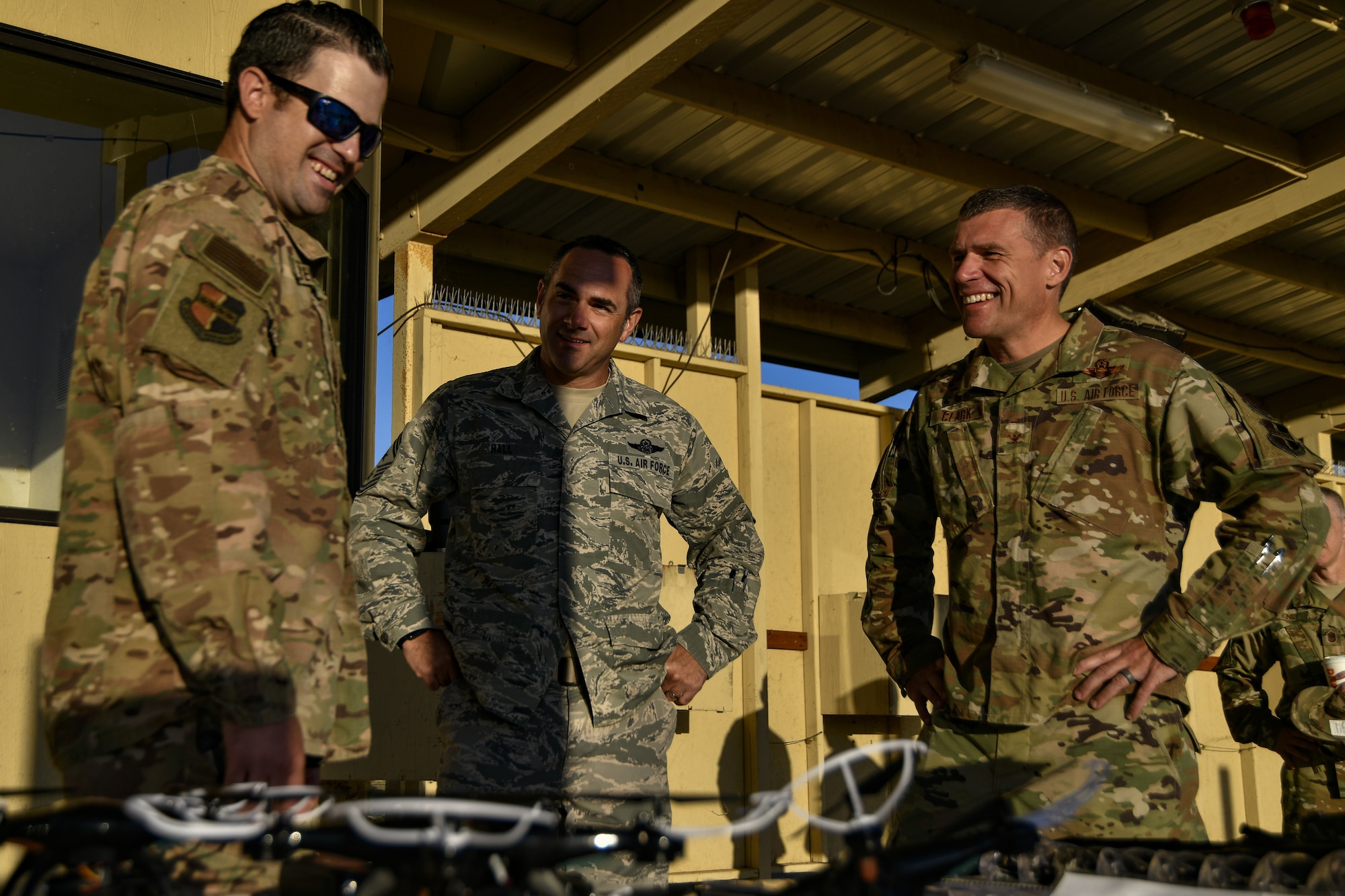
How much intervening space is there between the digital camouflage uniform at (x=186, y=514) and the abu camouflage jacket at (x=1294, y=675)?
4.42m

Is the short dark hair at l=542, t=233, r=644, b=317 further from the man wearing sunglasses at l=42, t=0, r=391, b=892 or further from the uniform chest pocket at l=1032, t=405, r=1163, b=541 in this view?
the man wearing sunglasses at l=42, t=0, r=391, b=892

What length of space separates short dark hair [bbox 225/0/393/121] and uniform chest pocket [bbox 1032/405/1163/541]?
1.81m

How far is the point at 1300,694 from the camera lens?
211 inches

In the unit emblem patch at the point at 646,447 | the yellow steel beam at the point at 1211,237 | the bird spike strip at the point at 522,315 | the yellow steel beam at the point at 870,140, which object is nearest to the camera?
the unit emblem patch at the point at 646,447

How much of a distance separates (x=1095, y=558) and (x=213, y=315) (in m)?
2.04

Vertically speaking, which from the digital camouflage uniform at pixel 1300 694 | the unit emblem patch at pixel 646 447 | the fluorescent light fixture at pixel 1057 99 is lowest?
the digital camouflage uniform at pixel 1300 694

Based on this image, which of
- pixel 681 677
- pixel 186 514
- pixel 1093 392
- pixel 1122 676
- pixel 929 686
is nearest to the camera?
pixel 186 514

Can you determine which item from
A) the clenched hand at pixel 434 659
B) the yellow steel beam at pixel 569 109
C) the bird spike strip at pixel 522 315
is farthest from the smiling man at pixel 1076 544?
the bird spike strip at pixel 522 315

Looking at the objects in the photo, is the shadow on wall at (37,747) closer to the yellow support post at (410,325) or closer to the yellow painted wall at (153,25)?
the yellow painted wall at (153,25)

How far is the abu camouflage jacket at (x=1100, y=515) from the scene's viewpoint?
9.40 ft

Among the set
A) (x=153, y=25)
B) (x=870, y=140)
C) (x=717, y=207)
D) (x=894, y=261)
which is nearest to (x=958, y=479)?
(x=153, y=25)

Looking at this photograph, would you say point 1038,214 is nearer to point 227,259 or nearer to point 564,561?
point 564,561

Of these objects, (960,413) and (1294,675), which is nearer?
(960,413)

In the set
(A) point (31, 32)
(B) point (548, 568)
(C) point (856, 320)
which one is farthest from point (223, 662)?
(C) point (856, 320)
